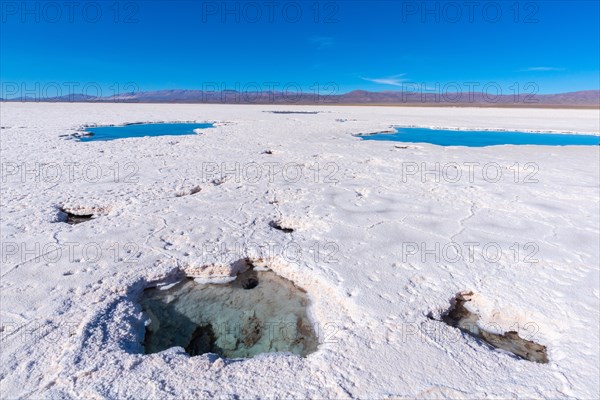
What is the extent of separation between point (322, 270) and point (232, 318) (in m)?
0.93

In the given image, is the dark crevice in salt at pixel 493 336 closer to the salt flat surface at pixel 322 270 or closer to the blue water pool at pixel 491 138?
the salt flat surface at pixel 322 270

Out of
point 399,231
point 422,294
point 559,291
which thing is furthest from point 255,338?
point 559,291

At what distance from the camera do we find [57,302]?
105 inches

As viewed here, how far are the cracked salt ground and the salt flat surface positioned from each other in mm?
132

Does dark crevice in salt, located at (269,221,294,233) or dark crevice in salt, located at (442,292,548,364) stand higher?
dark crevice in salt, located at (269,221,294,233)


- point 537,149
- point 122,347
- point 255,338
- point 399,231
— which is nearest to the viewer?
point 122,347

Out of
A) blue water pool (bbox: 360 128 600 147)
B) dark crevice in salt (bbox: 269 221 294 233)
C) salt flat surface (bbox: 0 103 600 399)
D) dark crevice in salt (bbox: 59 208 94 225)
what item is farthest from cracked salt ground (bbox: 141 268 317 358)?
blue water pool (bbox: 360 128 600 147)

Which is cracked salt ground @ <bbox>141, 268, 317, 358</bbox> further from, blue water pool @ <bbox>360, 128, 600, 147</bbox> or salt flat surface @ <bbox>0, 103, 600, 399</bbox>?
blue water pool @ <bbox>360, 128, 600, 147</bbox>

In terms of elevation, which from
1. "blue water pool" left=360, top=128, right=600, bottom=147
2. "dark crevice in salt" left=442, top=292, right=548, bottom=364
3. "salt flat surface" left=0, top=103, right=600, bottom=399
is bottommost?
"dark crevice in salt" left=442, top=292, right=548, bottom=364

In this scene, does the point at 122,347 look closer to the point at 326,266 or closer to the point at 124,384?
the point at 124,384

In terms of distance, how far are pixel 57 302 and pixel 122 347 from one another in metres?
0.79

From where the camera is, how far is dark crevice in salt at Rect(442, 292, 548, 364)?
93.4 inches

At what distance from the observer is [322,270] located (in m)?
3.24

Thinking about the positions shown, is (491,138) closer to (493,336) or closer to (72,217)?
(493,336)
